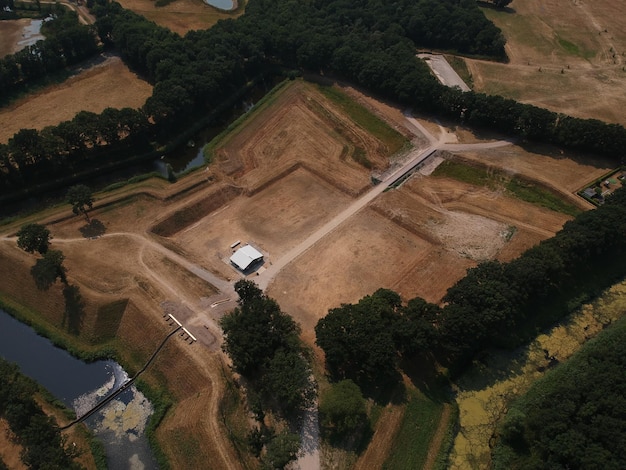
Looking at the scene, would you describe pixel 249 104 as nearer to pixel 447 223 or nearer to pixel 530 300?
pixel 447 223

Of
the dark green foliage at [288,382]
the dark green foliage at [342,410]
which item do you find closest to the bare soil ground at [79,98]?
the dark green foliage at [288,382]

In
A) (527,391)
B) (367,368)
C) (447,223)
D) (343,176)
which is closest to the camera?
(367,368)

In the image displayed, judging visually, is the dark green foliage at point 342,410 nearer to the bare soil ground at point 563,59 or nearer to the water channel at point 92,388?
the water channel at point 92,388

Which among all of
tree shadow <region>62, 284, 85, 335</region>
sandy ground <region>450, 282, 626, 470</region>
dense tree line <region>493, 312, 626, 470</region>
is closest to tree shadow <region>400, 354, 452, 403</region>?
sandy ground <region>450, 282, 626, 470</region>

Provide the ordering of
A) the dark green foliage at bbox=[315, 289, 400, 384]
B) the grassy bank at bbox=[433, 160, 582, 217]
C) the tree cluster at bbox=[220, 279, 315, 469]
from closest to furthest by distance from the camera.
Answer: the tree cluster at bbox=[220, 279, 315, 469] → the dark green foliage at bbox=[315, 289, 400, 384] → the grassy bank at bbox=[433, 160, 582, 217]

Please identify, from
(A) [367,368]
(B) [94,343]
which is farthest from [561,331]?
(B) [94,343]

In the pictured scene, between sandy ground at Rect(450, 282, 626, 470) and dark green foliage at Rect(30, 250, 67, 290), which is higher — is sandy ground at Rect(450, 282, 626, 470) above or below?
below

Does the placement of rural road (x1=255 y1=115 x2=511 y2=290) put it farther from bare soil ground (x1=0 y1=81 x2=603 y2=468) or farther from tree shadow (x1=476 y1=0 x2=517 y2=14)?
tree shadow (x1=476 y1=0 x2=517 y2=14)
